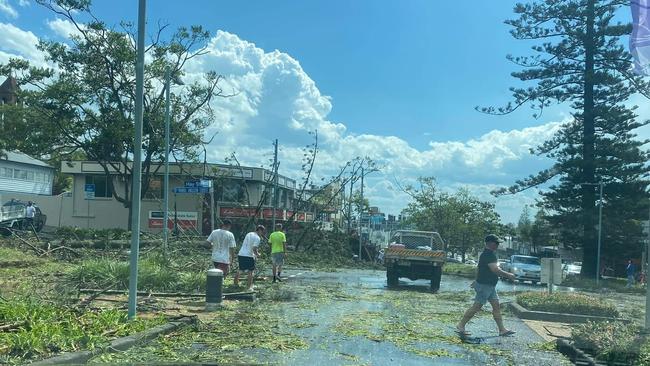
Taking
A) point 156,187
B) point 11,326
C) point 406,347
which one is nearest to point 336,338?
point 406,347

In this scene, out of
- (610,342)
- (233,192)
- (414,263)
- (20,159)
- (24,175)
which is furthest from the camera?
(24,175)

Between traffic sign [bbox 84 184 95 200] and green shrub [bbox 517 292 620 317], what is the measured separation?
35.1 metres

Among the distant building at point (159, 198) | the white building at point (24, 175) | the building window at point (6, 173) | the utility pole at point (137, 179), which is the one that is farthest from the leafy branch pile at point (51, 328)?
the building window at point (6, 173)

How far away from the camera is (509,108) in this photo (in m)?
36.8

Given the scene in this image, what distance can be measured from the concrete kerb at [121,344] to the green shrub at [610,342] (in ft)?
19.9

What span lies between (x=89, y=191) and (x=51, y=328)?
3724cm

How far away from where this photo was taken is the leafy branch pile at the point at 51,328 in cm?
756

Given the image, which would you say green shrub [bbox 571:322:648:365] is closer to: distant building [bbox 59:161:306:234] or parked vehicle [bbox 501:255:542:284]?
parked vehicle [bbox 501:255:542:284]

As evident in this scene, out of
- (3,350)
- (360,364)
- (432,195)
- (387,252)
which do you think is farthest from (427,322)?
(432,195)

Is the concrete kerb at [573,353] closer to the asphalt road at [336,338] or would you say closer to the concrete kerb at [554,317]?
the asphalt road at [336,338]

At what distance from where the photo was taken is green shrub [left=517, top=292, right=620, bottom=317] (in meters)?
14.1

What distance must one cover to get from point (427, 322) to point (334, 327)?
2.16 metres

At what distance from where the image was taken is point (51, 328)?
8422 mm

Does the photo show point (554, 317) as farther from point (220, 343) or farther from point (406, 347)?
point (220, 343)
